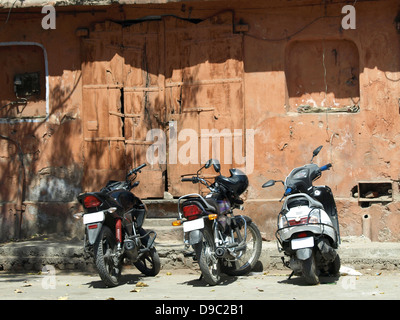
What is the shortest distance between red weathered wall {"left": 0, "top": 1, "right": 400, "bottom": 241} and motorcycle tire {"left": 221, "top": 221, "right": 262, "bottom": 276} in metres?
1.40

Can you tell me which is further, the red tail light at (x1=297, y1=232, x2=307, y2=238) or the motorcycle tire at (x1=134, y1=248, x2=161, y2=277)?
the motorcycle tire at (x1=134, y1=248, x2=161, y2=277)

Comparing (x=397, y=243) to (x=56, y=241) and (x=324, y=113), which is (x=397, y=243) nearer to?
(x=324, y=113)

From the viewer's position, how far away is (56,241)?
1100cm

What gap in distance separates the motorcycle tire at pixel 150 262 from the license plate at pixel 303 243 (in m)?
1.94

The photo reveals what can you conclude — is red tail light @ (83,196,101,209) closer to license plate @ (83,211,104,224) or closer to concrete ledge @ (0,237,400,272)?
license plate @ (83,211,104,224)

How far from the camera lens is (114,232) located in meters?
8.56

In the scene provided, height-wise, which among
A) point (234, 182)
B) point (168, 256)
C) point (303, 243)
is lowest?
point (168, 256)

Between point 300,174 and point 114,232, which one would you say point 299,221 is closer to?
point 300,174

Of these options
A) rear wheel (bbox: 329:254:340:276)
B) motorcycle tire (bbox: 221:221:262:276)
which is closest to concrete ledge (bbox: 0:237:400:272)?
motorcycle tire (bbox: 221:221:262:276)

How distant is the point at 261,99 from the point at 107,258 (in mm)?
3830

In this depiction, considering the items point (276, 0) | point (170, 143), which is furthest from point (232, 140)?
point (276, 0)

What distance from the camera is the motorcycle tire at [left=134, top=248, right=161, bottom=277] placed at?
30.1 feet

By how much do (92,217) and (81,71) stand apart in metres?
3.87

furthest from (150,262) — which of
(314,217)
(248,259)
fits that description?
(314,217)
